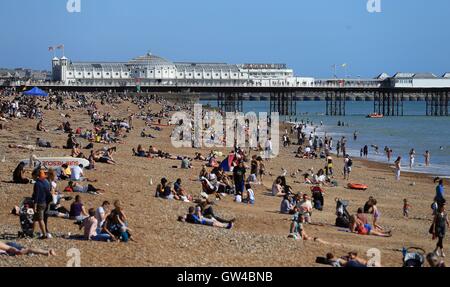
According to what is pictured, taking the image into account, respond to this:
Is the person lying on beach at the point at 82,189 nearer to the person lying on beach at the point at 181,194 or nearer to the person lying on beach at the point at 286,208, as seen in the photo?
the person lying on beach at the point at 181,194

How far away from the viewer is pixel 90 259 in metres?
9.07

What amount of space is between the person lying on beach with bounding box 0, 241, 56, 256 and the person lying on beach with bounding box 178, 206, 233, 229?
305 centimetres

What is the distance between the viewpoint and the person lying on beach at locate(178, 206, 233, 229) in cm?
1174

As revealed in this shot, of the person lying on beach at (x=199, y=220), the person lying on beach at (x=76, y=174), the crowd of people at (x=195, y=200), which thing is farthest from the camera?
the person lying on beach at (x=76, y=174)

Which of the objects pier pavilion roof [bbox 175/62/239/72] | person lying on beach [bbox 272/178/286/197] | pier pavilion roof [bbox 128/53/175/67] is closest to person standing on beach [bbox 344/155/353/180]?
person lying on beach [bbox 272/178/286/197]

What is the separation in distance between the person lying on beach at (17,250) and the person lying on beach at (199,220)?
120 inches

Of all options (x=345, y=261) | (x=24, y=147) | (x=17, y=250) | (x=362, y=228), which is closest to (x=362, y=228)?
(x=362, y=228)

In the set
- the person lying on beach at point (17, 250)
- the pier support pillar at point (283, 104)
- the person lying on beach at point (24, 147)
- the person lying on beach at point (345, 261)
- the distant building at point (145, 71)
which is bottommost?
the person lying on beach at point (345, 261)

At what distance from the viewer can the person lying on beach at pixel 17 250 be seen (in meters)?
8.88

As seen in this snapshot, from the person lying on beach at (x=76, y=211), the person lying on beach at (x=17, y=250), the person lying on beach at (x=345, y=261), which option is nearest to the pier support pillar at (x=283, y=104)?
the person lying on beach at (x=76, y=211)

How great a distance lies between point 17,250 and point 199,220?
3448 millimetres

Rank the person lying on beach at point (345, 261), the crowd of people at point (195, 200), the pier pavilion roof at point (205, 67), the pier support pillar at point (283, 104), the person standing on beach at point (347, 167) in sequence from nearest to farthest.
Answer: the person lying on beach at point (345, 261) < the crowd of people at point (195, 200) < the person standing on beach at point (347, 167) < the pier support pillar at point (283, 104) < the pier pavilion roof at point (205, 67)
